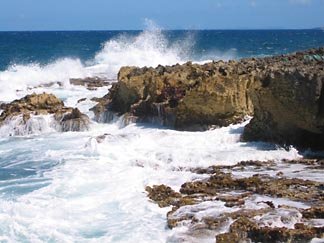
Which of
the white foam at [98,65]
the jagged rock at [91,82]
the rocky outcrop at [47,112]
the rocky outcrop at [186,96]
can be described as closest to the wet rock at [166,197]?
the rocky outcrop at [186,96]

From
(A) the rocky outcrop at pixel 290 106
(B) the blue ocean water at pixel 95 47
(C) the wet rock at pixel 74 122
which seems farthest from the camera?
(B) the blue ocean water at pixel 95 47

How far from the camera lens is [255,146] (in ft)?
52.4

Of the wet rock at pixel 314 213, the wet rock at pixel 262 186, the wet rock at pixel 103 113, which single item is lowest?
the wet rock at pixel 103 113

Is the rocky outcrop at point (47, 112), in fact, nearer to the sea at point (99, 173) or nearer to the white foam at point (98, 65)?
the sea at point (99, 173)

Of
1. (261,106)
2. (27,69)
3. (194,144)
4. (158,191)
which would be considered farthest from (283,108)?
(27,69)

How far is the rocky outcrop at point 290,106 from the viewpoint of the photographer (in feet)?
49.3

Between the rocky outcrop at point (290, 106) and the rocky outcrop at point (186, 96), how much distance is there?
145 cm

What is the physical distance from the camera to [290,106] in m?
15.5

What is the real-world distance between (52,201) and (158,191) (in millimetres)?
2147

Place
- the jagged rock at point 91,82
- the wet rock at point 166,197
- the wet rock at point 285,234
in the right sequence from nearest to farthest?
the wet rock at point 285,234 → the wet rock at point 166,197 → the jagged rock at point 91,82

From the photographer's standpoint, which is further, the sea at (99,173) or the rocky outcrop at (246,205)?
the sea at (99,173)

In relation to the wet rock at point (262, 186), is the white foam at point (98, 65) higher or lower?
lower

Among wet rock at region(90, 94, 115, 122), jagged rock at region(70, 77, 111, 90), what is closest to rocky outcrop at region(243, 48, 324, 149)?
wet rock at region(90, 94, 115, 122)

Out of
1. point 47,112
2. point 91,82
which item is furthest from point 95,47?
point 47,112
